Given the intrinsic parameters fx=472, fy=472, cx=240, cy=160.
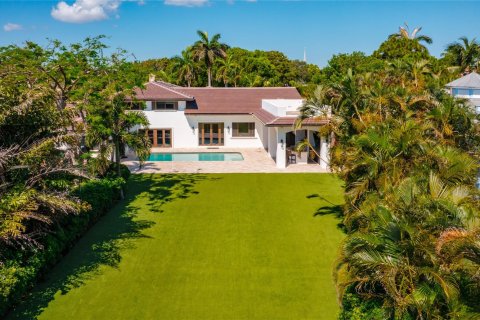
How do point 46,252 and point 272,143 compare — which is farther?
point 272,143

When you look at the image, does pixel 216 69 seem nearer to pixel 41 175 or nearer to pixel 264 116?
pixel 264 116

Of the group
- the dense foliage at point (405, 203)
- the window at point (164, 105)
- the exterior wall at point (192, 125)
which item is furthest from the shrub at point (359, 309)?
the window at point (164, 105)

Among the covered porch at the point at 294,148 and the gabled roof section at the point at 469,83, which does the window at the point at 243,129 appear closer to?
the covered porch at the point at 294,148

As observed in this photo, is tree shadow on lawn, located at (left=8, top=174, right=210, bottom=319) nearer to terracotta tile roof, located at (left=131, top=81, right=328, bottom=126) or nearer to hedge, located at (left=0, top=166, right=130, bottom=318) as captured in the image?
hedge, located at (left=0, top=166, right=130, bottom=318)

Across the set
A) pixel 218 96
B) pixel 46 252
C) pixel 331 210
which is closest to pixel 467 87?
pixel 218 96

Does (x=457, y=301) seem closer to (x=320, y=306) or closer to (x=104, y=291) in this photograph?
(x=320, y=306)
